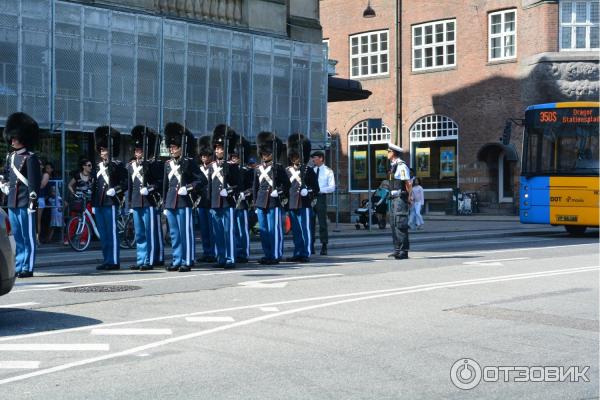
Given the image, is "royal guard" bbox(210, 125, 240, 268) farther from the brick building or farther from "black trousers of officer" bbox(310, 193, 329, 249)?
the brick building

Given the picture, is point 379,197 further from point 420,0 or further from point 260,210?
point 420,0

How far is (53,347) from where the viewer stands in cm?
798

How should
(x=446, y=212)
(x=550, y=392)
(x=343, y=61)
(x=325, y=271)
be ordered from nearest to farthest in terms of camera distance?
1. (x=550, y=392)
2. (x=325, y=271)
3. (x=446, y=212)
4. (x=343, y=61)

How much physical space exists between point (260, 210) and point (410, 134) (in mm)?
30382

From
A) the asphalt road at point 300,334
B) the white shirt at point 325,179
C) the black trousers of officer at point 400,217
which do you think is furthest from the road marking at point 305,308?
the white shirt at point 325,179

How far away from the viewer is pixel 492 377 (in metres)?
6.91

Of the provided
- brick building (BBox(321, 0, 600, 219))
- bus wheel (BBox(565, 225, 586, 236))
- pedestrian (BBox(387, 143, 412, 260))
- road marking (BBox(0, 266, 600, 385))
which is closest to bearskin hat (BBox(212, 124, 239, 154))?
pedestrian (BBox(387, 143, 412, 260))

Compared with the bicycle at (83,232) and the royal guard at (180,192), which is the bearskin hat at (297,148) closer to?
the royal guard at (180,192)

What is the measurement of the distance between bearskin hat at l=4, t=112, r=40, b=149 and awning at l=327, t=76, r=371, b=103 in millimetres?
16581

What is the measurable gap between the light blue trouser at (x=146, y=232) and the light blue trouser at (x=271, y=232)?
1.94m

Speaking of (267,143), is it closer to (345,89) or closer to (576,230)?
→ (576,230)

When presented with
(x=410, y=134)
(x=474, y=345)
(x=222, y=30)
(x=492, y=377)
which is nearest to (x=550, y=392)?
(x=492, y=377)

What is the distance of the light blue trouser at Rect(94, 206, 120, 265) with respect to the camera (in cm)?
1532

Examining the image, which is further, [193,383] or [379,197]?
[379,197]
